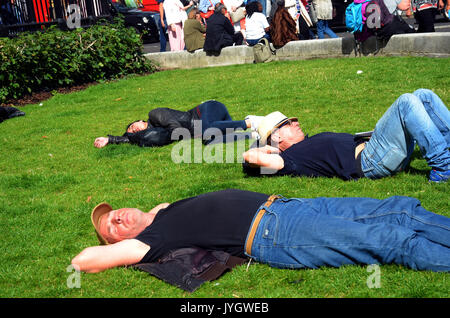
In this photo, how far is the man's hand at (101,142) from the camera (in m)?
7.92

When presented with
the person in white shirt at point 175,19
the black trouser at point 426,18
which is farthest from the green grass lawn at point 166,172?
the person in white shirt at point 175,19

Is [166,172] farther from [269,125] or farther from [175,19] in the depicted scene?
[175,19]

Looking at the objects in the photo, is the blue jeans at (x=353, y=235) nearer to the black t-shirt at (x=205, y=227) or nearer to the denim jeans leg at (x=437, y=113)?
the black t-shirt at (x=205, y=227)

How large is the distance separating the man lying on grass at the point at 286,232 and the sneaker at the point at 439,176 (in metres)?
1.25

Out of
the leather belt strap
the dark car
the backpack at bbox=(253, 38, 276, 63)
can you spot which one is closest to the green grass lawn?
the leather belt strap

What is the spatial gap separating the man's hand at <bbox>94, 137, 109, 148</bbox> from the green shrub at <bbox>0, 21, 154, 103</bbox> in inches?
208

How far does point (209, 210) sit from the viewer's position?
3805mm

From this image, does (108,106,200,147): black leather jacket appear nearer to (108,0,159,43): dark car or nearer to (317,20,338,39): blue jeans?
(317,20,338,39): blue jeans

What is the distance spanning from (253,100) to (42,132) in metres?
4.02

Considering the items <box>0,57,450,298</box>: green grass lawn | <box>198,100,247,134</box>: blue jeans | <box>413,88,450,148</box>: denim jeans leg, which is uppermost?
<box>413,88,450,148</box>: denim jeans leg

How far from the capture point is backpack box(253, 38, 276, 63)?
13.4 m

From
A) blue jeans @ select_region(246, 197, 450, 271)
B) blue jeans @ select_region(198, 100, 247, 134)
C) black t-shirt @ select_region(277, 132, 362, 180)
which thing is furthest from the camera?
blue jeans @ select_region(198, 100, 247, 134)
